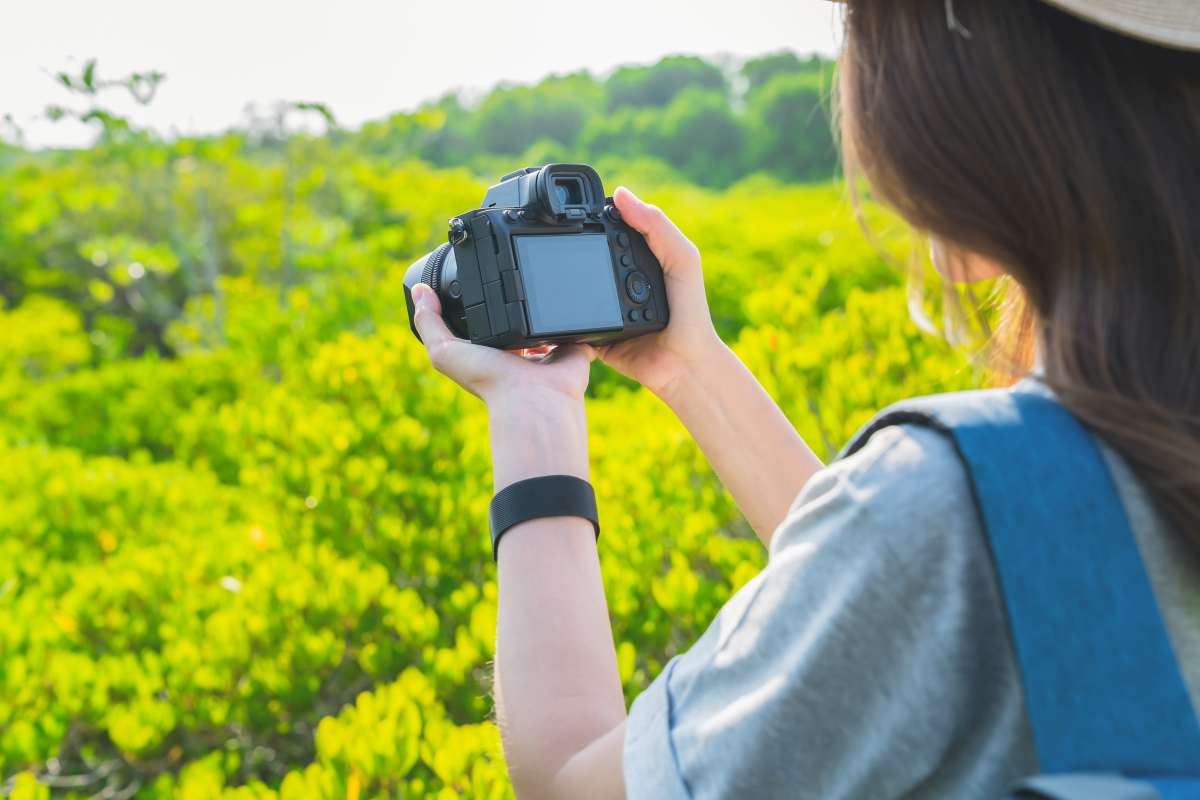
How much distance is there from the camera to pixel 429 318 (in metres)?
1.27

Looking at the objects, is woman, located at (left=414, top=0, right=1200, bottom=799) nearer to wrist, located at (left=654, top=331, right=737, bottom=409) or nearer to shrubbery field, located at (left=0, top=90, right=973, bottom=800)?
shrubbery field, located at (left=0, top=90, right=973, bottom=800)

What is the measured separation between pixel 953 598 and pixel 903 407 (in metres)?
0.15

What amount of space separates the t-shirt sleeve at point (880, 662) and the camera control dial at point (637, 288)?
0.71 m

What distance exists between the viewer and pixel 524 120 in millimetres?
18969

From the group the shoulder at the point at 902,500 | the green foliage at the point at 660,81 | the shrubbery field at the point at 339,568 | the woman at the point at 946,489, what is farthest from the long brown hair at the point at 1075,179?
the green foliage at the point at 660,81

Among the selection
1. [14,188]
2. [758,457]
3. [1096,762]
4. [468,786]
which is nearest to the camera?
[1096,762]

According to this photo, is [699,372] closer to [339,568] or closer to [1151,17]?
[1151,17]

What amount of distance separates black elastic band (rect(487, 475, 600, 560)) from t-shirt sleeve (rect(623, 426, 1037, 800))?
348mm

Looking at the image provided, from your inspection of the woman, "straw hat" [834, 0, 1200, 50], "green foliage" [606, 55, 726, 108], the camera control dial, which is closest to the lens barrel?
the camera control dial

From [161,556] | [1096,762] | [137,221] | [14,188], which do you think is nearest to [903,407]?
[1096,762]

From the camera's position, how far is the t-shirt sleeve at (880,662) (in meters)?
0.57

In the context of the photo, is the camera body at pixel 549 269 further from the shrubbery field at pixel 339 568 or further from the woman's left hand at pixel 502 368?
the shrubbery field at pixel 339 568

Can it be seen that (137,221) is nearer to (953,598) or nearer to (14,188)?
(14,188)

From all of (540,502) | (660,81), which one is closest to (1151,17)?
(540,502)
